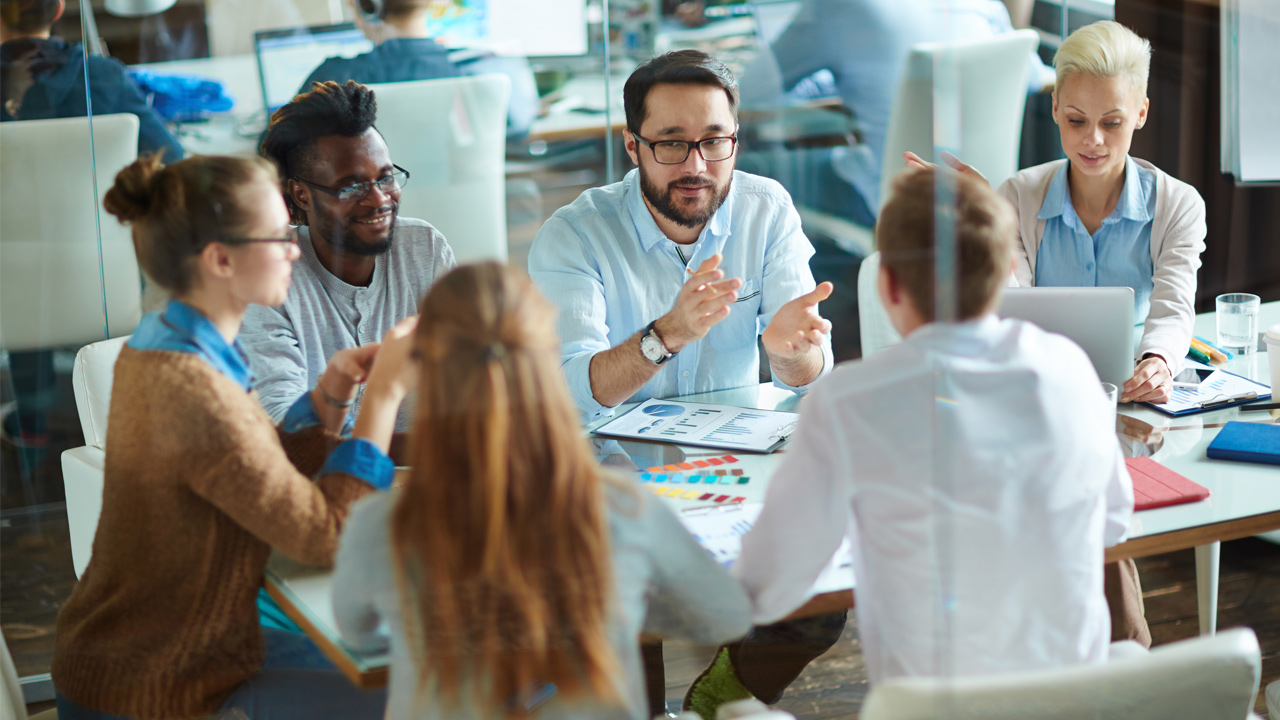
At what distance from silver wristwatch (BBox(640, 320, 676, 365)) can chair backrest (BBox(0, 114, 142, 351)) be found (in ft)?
2.48

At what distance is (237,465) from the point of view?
101 cm

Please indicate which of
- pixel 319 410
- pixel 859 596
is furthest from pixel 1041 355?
pixel 319 410

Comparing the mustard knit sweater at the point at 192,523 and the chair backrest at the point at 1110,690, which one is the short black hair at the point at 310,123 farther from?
the chair backrest at the point at 1110,690

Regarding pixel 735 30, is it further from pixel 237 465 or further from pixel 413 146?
pixel 237 465

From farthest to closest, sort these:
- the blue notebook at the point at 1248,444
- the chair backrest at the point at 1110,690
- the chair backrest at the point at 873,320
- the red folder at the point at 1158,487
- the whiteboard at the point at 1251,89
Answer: the whiteboard at the point at 1251,89 < the blue notebook at the point at 1248,444 < the red folder at the point at 1158,487 < the chair backrest at the point at 873,320 < the chair backrest at the point at 1110,690

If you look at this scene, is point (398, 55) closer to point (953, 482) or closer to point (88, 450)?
point (88, 450)

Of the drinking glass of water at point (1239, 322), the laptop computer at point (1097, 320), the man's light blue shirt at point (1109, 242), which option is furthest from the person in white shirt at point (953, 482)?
the drinking glass of water at point (1239, 322)

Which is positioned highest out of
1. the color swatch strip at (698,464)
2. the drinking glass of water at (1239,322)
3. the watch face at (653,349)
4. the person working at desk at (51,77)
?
the person working at desk at (51,77)

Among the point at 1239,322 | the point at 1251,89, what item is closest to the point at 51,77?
the point at 1239,322

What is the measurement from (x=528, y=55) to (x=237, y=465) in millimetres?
669

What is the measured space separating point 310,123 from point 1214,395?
1.51 metres

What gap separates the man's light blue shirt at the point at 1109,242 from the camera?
1732 mm

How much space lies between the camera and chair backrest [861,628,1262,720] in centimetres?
91

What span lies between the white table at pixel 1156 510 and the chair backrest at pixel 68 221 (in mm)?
362
